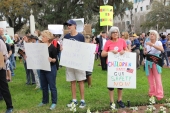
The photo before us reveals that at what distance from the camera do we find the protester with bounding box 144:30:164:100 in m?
5.97

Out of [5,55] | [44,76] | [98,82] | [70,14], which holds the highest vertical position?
[70,14]

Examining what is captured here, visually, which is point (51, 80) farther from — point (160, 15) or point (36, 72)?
point (160, 15)

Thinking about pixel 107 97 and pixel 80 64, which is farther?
pixel 107 97

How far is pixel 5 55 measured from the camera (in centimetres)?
536

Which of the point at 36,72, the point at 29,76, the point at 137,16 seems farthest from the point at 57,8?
the point at 137,16

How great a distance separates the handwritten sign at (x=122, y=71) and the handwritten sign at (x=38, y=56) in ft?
4.44

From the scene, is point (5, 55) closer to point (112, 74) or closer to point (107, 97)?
point (112, 74)

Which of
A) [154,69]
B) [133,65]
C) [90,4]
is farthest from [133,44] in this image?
[90,4]

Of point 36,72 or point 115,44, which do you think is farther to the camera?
point 36,72

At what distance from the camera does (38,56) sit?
5.67 m

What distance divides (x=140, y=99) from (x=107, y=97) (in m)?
0.85

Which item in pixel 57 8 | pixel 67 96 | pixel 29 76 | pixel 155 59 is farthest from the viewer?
pixel 57 8

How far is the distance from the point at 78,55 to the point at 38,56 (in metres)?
0.96

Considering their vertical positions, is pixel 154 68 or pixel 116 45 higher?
pixel 116 45
